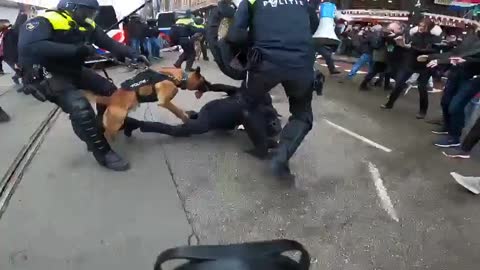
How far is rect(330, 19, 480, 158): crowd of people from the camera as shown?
5.30 m

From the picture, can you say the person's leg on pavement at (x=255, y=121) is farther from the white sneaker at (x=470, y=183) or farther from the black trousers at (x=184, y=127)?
the white sneaker at (x=470, y=183)

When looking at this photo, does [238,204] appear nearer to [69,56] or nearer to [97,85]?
[69,56]

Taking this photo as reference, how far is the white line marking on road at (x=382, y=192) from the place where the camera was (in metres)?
3.76

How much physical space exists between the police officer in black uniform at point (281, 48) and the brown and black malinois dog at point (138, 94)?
1.13m

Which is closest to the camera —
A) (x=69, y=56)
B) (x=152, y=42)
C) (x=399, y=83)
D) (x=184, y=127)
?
(x=69, y=56)

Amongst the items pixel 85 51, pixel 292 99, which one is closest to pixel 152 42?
pixel 85 51

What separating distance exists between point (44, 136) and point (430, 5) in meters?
13.7

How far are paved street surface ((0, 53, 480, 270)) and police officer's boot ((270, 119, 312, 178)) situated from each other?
0.49ft

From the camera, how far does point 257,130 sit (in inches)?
192

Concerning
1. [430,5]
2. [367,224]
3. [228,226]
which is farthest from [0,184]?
[430,5]

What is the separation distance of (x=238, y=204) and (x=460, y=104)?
328cm

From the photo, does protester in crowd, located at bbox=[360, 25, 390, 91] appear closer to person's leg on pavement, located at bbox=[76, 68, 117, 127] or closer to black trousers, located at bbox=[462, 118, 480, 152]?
black trousers, located at bbox=[462, 118, 480, 152]

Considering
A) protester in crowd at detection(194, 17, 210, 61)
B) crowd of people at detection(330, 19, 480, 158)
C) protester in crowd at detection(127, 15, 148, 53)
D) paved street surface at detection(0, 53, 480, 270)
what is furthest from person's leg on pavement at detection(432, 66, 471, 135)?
protester in crowd at detection(127, 15, 148, 53)

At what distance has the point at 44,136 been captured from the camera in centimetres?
583
